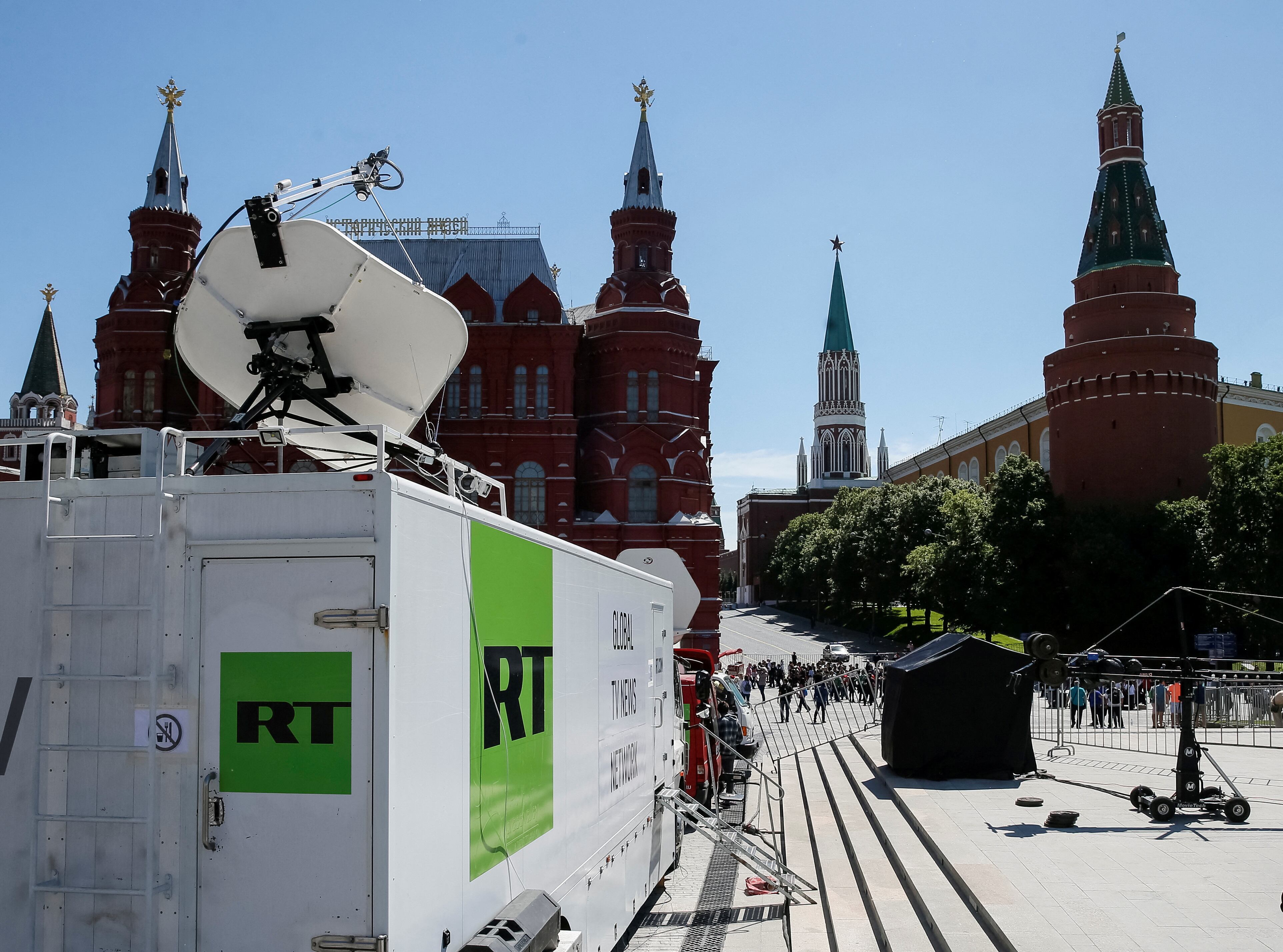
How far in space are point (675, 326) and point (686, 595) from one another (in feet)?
81.9

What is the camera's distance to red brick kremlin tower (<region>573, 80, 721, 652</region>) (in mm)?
46406

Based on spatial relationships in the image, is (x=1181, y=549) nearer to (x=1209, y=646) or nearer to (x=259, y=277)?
(x=1209, y=646)

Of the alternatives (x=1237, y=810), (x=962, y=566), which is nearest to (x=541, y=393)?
(x=962, y=566)

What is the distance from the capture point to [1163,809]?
1432 cm

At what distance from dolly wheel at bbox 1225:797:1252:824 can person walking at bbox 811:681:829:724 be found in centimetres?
1239

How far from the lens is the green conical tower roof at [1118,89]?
57781 mm

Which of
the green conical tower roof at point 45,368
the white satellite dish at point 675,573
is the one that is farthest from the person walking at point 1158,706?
the green conical tower roof at point 45,368

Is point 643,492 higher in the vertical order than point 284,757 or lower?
higher

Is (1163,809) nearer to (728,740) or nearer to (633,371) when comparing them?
(728,740)

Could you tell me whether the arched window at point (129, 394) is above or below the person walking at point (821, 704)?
above

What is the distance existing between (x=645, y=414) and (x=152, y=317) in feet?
73.7

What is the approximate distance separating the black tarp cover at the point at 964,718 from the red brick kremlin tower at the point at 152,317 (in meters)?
37.2

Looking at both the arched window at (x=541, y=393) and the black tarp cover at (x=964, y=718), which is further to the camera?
the arched window at (x=541, y=393)

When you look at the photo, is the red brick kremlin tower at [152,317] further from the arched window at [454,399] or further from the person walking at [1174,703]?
the person walking at [1174,703]
